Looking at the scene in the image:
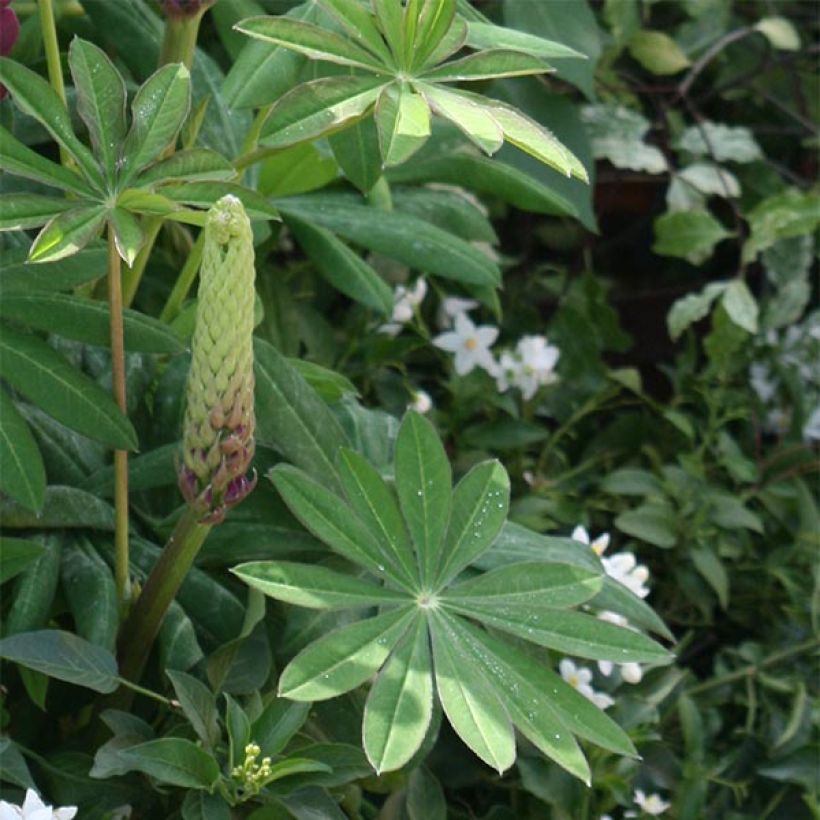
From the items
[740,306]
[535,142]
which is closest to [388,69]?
[535,142]

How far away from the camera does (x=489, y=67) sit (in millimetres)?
1024

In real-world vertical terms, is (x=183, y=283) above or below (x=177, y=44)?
below

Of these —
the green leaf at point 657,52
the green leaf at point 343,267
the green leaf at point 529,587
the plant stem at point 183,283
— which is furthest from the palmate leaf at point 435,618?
the green leaf at point 657,52

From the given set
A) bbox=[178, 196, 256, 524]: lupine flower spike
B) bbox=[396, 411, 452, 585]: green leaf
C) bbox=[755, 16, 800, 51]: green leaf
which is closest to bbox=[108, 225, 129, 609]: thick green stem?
bbox=[178, 196, 256, 524]: lupine flower spike

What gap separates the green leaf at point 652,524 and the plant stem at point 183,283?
697 mm

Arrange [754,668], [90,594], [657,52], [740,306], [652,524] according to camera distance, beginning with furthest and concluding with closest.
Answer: [657,52] < [740,306] < [652,524] < [754,668] < [90,594]

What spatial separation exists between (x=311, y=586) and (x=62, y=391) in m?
0.25

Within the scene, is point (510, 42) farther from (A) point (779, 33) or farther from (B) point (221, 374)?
(A) point (779, 33)

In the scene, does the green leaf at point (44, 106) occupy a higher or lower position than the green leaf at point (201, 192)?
higher

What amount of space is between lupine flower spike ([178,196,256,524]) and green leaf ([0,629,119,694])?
0.48 ft

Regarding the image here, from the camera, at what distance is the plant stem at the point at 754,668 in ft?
5.45

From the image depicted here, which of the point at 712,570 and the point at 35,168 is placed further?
the point at 712,570

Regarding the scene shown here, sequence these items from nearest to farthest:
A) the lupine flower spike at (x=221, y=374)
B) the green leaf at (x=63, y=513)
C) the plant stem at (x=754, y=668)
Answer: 1. the lupine flower spike at (x=221, y=374)
2. the green leaf at (x=63, y=513)
3. the plant stem at (x=754, y=668)

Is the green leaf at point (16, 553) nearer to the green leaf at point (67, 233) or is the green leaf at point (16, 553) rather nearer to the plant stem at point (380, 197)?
the green leaf at point (67, 233)
